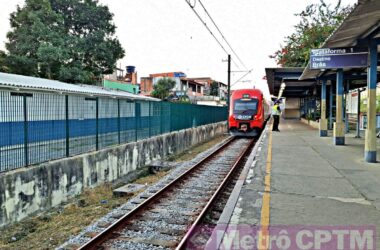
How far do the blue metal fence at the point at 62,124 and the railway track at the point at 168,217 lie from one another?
2.84m

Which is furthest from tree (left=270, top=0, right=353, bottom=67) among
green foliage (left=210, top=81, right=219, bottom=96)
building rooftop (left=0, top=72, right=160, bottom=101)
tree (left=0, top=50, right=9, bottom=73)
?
green foliage (left=210, top=81, right=219, bottom=96)

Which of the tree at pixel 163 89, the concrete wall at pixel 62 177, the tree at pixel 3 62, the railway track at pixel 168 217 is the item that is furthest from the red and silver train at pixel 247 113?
the tree at pixel 163 89

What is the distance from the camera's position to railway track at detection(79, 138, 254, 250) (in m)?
5.38

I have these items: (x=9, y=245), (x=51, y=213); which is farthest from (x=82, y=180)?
(x=9, y=245)

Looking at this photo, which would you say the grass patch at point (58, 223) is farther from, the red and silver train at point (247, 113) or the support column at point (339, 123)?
the red and silver train at point (247, 113)

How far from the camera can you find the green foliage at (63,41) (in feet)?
90.9

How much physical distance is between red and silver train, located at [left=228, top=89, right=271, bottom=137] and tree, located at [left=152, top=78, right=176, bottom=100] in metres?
27.8

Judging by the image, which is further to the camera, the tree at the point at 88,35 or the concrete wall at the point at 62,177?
the tree at the point at 88,35

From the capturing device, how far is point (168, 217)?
6.71 meters

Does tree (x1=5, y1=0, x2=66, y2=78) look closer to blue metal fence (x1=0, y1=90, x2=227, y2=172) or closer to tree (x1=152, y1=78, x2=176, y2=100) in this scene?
blue metal fence (x1=0, y1=90, x2=227, y2=172)

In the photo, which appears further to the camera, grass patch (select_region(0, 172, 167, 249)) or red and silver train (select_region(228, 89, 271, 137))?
red and silver train (select_region(228, 89, 271, 137))

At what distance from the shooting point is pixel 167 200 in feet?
26.1

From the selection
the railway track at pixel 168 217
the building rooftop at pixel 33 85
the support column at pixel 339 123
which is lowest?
the railway track at pixel 168 217

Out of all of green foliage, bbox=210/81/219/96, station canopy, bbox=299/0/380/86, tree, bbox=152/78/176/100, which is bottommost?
station canopy, bbox=299/0/380/86
